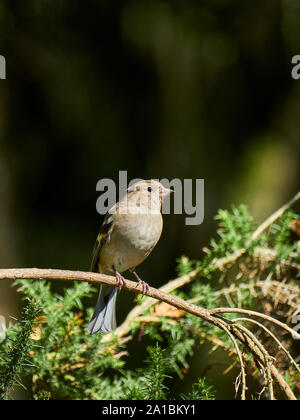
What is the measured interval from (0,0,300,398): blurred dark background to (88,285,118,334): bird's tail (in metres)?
1.41

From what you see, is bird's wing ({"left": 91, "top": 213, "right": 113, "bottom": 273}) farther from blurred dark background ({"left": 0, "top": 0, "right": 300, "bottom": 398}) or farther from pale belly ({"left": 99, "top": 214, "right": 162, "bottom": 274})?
blurred dark background ({"left": 0, "top": 0, "right": 300, "bottom": 398})

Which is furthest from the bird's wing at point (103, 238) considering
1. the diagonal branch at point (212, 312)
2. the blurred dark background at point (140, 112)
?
the blurred dark background at point (140, 112)

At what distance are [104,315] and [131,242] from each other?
1.44 ft

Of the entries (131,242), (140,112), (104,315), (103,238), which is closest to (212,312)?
(104,315)

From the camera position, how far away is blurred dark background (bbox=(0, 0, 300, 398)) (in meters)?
4.33

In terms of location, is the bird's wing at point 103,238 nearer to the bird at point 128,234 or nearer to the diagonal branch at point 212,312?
the bird at point 128,234

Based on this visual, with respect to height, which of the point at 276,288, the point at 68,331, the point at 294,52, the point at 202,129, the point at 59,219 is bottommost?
the point at 68,331

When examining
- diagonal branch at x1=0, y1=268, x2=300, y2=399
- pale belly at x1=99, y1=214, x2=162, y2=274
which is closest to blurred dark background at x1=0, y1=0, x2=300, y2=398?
pale belly at x1=99, y1=214, x2=162, y2=274

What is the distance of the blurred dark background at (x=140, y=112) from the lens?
14.2ft

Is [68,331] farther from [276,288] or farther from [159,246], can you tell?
[159,246]

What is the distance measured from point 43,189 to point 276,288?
3.42 meters

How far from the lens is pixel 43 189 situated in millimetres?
5234
